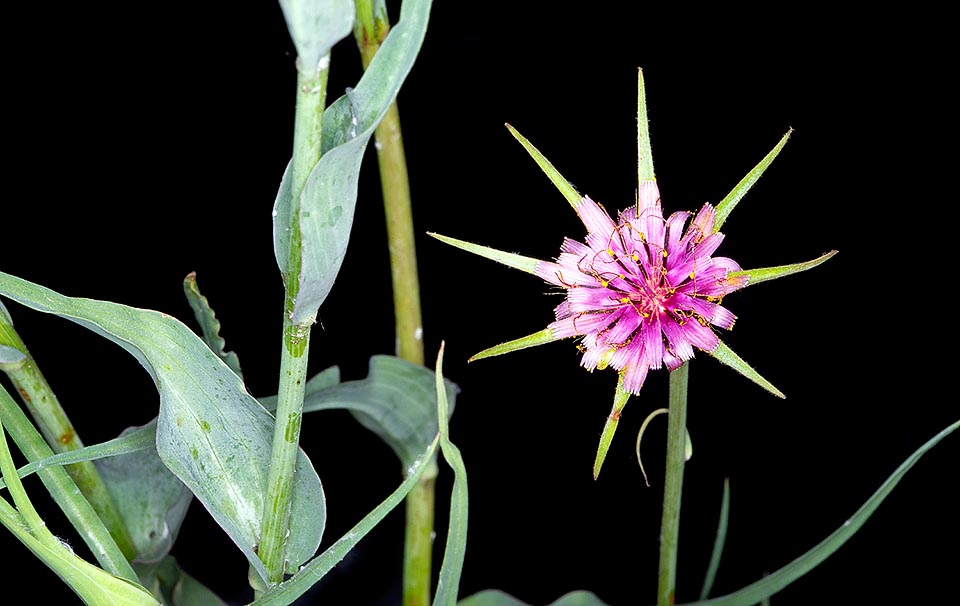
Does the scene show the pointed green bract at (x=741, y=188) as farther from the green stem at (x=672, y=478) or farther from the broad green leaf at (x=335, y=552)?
the broad green leaf at (x=335, y=552)

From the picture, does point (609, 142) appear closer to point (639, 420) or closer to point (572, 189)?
point (639, 420)

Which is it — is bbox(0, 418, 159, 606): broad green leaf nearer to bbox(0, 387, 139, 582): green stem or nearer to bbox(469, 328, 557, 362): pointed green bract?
bbox(0, 387, 139, 582): green stem

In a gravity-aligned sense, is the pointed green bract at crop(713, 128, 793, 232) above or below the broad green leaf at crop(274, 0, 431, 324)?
above

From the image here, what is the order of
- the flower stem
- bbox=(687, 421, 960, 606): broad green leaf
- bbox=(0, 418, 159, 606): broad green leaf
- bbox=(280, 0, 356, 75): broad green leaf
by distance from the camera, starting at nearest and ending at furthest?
bbox=(280, 0, 356, 75): broad green leaf < bbox=(0, 418, 159, 606): broad green leaf < bbox=(687, 421, 960, 606): broad green leaf < the flower stem

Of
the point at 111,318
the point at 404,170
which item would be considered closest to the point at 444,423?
the point at 111,318

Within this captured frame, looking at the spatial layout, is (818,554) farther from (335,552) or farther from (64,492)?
(64,492)

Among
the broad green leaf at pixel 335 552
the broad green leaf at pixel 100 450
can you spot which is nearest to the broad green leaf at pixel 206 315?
the broad green leaf at pixel 100 450

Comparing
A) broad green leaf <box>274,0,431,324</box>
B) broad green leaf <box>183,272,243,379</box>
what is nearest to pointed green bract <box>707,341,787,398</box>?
broad green leaf <box>274,0,431,324</box>

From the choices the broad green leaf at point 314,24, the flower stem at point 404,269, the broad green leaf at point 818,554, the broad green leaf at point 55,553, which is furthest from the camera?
the flower stem at point 404,269
